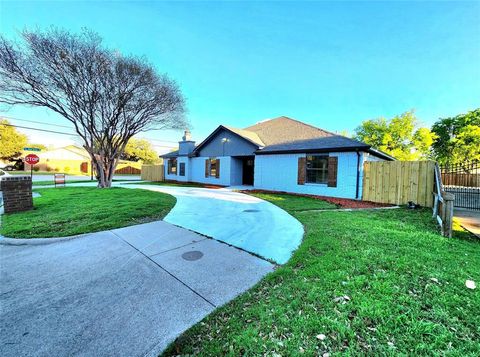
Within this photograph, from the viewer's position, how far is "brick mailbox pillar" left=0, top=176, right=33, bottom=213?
666cm

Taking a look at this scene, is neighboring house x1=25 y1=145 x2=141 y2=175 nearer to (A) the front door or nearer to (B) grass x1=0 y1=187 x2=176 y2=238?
(A) the front door

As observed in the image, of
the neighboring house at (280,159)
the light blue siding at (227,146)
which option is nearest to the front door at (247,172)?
the neighboring house at (280,159)

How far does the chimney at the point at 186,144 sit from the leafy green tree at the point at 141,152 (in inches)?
1194

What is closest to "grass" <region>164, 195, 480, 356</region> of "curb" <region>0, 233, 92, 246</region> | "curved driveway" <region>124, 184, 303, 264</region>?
"curved driveway" <region>124, 184, 303, 264</region>

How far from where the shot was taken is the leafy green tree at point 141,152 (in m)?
45.6

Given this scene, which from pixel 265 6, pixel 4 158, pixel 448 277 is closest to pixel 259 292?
pixel 448 277

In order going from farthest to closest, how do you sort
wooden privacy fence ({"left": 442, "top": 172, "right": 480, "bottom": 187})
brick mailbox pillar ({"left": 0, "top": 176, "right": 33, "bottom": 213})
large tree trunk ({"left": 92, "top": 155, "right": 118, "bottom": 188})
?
wooden privacy fence ({"left": 442, "top": 172, "right": 480, "bottom": 187})
large tree trunk ({"left": 92, "top": 155, "right": 118, "bottom": 188})
brick mailbox pillar ({"left": 0, "top": 176, "right": 33, "bottom": 213})

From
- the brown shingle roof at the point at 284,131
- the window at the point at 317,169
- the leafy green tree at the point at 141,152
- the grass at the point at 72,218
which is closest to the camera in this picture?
the grass at the point at 72,218

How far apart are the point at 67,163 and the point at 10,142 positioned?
28.4 ft

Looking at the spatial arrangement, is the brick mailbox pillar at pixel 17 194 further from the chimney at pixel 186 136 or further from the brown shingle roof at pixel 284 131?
the chimney at pixel 186 136

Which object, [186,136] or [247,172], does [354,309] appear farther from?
[186,136]

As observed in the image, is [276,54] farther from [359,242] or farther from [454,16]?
[359,242]

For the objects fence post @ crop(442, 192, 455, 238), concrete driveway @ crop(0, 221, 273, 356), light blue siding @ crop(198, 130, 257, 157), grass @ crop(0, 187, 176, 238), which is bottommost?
concrete driveway @ crop(0, 221, 273, 356)

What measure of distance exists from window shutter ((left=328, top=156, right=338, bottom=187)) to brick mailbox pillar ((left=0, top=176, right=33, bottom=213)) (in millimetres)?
12958
